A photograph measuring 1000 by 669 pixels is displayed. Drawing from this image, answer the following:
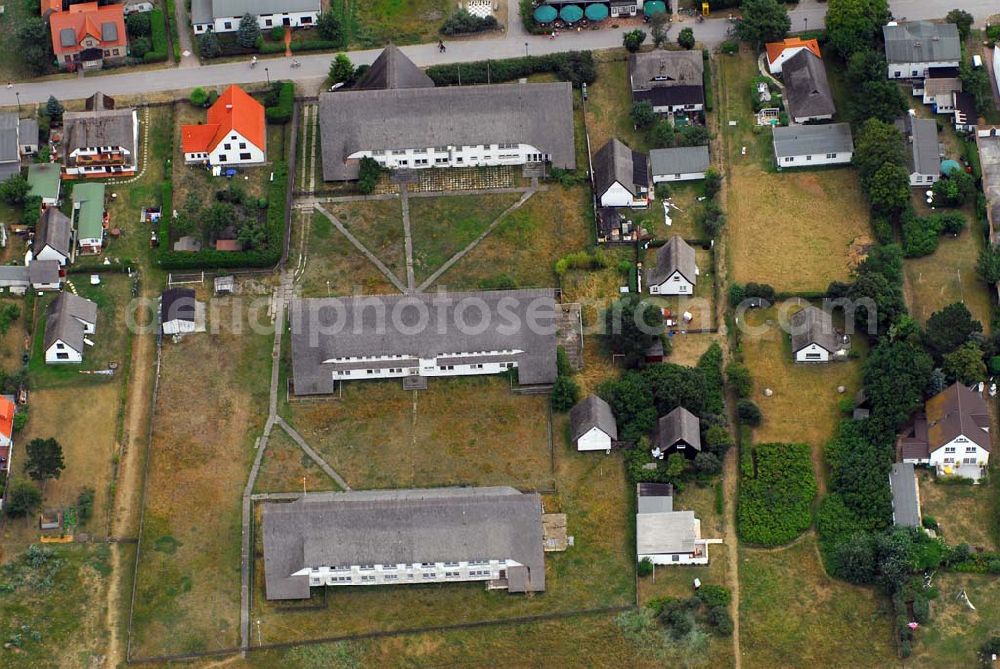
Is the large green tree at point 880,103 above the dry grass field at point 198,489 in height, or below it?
above

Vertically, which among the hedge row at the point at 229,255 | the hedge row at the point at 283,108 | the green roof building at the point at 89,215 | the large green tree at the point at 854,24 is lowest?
the hedge row at the point at 229,255

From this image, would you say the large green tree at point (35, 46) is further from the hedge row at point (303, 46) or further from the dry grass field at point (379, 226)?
the dry grass field at point (379, 226)

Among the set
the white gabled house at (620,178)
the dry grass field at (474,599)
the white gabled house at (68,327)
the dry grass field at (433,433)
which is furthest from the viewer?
the white gabled house at (620,178)

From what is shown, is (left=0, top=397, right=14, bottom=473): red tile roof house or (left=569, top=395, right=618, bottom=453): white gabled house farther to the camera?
(left=0, top=397, right=14, bottom=473): red tile roof house

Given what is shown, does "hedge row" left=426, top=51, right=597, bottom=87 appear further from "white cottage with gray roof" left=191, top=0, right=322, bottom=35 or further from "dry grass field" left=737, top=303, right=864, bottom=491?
"dry grass field" left=737, top=303, right=864, bottom=491

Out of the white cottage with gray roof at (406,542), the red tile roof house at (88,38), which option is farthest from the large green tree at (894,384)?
the red tile roof house at (88,38)

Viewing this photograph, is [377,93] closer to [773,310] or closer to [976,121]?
[773,310]

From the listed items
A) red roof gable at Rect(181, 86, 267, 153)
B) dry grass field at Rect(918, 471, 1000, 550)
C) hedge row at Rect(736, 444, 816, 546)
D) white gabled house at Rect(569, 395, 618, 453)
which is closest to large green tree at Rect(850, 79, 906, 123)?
hedge row at Rect(736, 444, 816, 546)

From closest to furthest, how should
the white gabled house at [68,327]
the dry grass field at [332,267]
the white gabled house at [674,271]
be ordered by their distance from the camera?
the white gabled house at [68,327]
the white gabled house at [674,271]
the dry grass field at [332,267]
